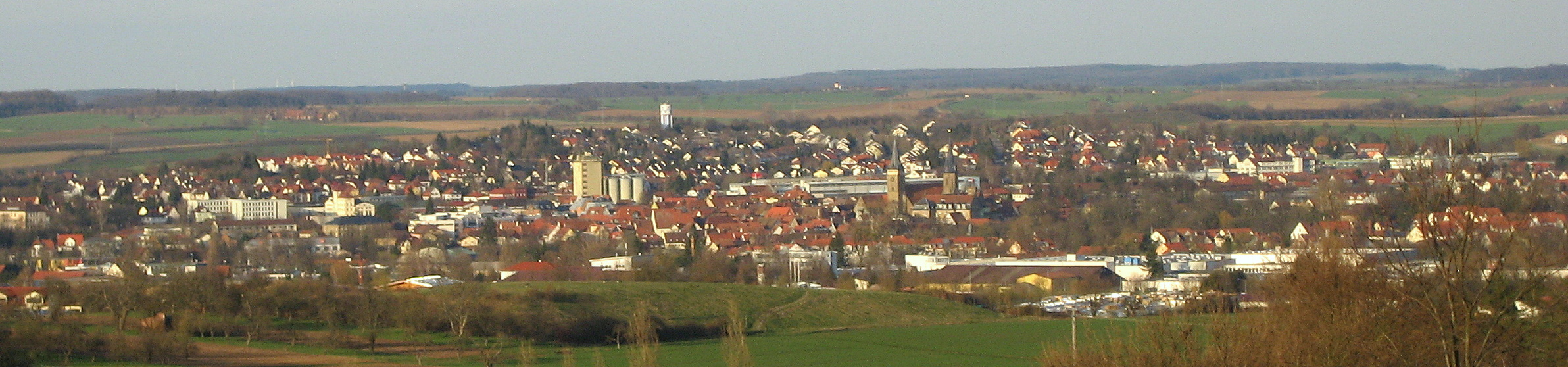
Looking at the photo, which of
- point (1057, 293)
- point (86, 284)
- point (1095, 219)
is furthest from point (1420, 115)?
point (86, 284)

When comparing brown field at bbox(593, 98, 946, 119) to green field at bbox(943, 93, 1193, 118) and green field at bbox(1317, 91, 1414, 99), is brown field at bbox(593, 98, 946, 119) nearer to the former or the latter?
green field at bbox(943, 93, 1193, 118)

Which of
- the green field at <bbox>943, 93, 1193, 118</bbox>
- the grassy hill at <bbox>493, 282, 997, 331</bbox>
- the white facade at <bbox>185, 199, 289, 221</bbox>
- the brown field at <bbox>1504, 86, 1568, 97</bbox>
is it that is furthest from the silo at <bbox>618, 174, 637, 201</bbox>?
the brown field at <bbox>1504, 86, 1568, 97</bbox>

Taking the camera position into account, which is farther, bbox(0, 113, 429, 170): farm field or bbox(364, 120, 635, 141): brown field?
bbox(364, 120, 635, 141): brown field

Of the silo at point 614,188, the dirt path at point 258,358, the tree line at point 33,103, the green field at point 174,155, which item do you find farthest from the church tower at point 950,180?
the tree line at point 33,103

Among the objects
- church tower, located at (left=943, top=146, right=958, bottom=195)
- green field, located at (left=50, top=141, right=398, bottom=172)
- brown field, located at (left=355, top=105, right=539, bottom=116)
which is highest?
brown field, located at (left=355, top=105, right=539, bottom=116)

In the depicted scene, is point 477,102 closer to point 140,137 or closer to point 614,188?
point 140,137

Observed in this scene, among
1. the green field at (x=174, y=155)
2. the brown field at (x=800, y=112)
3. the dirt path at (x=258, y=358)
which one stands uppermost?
the dirt path at (x=258, y=358)

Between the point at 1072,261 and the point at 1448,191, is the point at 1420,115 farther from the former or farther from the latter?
the point at 1448,191

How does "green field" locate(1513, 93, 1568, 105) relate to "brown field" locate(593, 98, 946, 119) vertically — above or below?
above

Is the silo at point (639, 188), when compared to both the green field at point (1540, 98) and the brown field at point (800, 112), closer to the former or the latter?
the brown field at point (800, 112)
